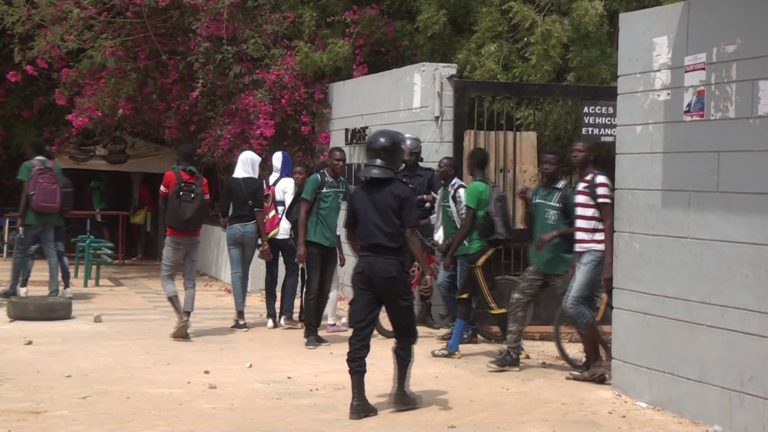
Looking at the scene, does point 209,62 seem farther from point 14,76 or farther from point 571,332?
point 571,332

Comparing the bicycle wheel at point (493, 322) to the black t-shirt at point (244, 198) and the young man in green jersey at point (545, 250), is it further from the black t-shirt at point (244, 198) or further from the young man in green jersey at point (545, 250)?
the black t-shirt at point (244, 198)

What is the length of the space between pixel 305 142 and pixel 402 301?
7.98m

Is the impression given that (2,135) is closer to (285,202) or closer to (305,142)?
(305,142)

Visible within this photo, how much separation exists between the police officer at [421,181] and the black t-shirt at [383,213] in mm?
3365

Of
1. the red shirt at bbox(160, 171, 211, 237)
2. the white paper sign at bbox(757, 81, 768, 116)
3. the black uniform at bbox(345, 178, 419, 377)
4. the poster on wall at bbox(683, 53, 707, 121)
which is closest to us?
the white paper sign at bbox(757, 81, 768, 116)

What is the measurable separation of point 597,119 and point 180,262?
4.90m

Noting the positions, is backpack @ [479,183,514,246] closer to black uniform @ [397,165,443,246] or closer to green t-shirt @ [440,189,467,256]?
green t-shirt @ [440,189,467,256]

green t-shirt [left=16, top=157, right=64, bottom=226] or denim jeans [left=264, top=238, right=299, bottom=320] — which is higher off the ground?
green t-shirt [left=16, top=157, right=64, bottom=226]

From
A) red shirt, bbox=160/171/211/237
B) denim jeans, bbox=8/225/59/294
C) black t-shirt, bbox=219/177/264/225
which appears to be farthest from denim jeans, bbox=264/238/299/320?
denim jeans, bbox=8/225/59/294

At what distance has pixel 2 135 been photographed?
58.3ft

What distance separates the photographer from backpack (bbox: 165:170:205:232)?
9547mm

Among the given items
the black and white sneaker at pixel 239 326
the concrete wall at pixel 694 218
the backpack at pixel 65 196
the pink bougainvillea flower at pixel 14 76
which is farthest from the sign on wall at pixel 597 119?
the pink bougainvillea flower at pixel 14 76

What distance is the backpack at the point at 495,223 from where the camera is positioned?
8953mm

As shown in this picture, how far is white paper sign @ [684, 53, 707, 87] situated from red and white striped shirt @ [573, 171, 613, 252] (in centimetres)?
116
